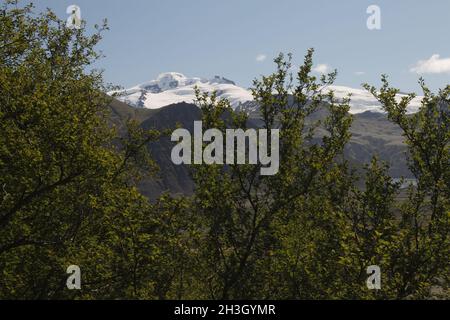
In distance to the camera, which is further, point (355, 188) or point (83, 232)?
point (355, 188)

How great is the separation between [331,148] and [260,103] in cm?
495

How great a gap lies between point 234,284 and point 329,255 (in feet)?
23.4

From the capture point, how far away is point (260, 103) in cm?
2647

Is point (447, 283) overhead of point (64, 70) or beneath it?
beneath

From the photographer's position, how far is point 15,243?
995 inches
